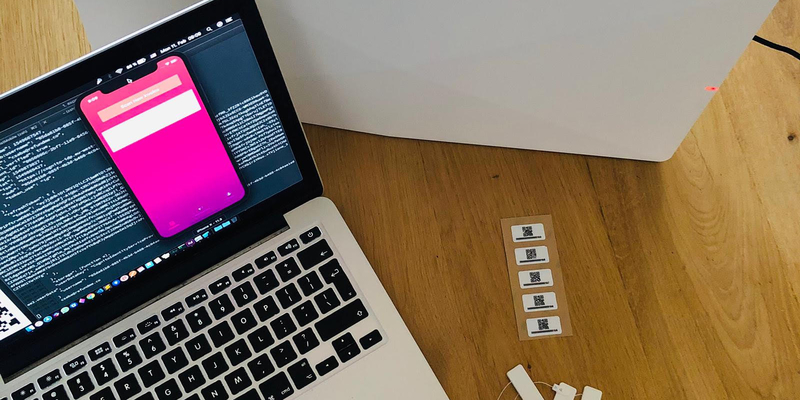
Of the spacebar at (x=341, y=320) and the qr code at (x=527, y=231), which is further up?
the qr code at (x=527, y=231)

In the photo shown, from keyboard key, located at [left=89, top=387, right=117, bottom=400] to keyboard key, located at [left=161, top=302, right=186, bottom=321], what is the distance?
0.08 m

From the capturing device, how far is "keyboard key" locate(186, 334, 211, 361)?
0.60 metres

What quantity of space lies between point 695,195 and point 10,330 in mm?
A: 688

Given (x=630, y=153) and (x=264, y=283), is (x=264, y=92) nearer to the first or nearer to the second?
(x=264, y=283)

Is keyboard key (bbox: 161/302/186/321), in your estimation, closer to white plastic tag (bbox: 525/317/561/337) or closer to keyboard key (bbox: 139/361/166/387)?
keyboard key (bbox: 139/361/166/387)

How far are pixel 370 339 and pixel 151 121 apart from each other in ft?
0.90

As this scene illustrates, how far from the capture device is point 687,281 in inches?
26.0

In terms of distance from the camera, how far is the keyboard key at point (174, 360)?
59cm

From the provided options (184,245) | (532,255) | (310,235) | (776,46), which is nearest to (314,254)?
(310,235)

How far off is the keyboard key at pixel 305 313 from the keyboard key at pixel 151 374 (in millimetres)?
130

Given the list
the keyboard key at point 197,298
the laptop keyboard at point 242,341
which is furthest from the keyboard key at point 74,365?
the keyboard key at point 197,298

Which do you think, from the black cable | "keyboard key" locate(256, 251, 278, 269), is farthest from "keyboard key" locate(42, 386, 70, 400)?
the black cable

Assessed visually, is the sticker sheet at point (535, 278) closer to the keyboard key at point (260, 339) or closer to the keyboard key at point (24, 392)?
the keyboard key at point (260, 339)

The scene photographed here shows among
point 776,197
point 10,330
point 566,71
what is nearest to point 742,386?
point 776,197
